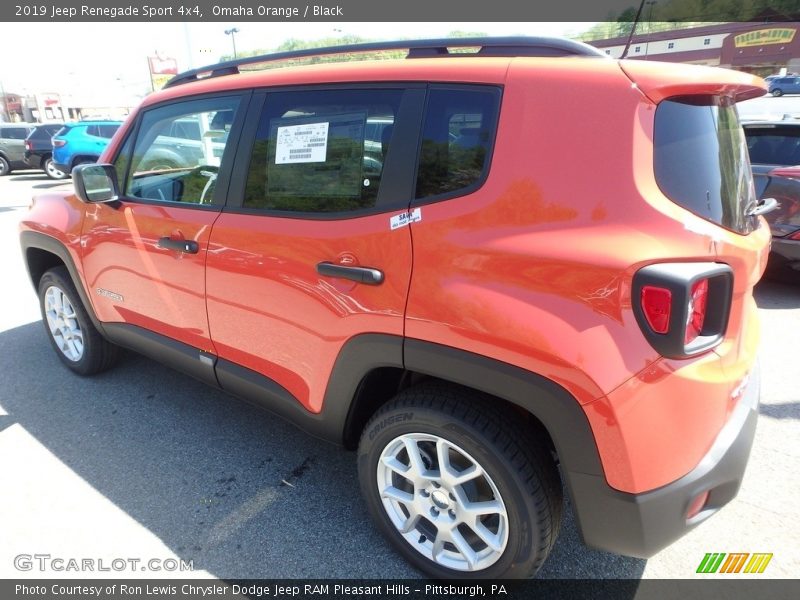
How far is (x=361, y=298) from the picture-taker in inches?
73.2

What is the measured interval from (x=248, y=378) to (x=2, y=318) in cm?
376

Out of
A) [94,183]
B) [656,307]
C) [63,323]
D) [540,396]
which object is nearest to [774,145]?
[656,307]

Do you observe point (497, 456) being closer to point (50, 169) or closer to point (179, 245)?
point (179, 245)

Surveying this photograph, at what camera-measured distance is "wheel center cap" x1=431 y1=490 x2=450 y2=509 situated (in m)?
1.89

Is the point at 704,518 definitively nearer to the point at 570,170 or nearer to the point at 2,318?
the point at 570,170

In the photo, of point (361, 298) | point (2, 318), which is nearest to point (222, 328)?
point (361, 298)

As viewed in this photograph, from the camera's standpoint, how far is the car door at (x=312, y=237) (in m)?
1.82

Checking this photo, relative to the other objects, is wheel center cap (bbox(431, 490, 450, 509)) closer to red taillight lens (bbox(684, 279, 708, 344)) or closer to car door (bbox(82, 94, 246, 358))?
red taillight lens (bbox(684, 279, 708, 344))

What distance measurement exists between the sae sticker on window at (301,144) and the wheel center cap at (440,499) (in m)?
1.34

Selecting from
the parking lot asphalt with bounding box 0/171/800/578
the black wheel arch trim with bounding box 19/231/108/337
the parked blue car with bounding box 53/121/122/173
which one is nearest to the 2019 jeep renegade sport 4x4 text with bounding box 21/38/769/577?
the parking lot asphalt with bounding box 0/171/800/578

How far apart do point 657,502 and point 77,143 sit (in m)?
16.6

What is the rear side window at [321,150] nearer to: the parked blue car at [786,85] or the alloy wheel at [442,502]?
the alloy wheel at [442,502]

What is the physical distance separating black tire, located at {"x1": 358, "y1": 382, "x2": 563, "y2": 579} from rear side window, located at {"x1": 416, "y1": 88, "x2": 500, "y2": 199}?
27.6 inches

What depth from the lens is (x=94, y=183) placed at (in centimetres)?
280
